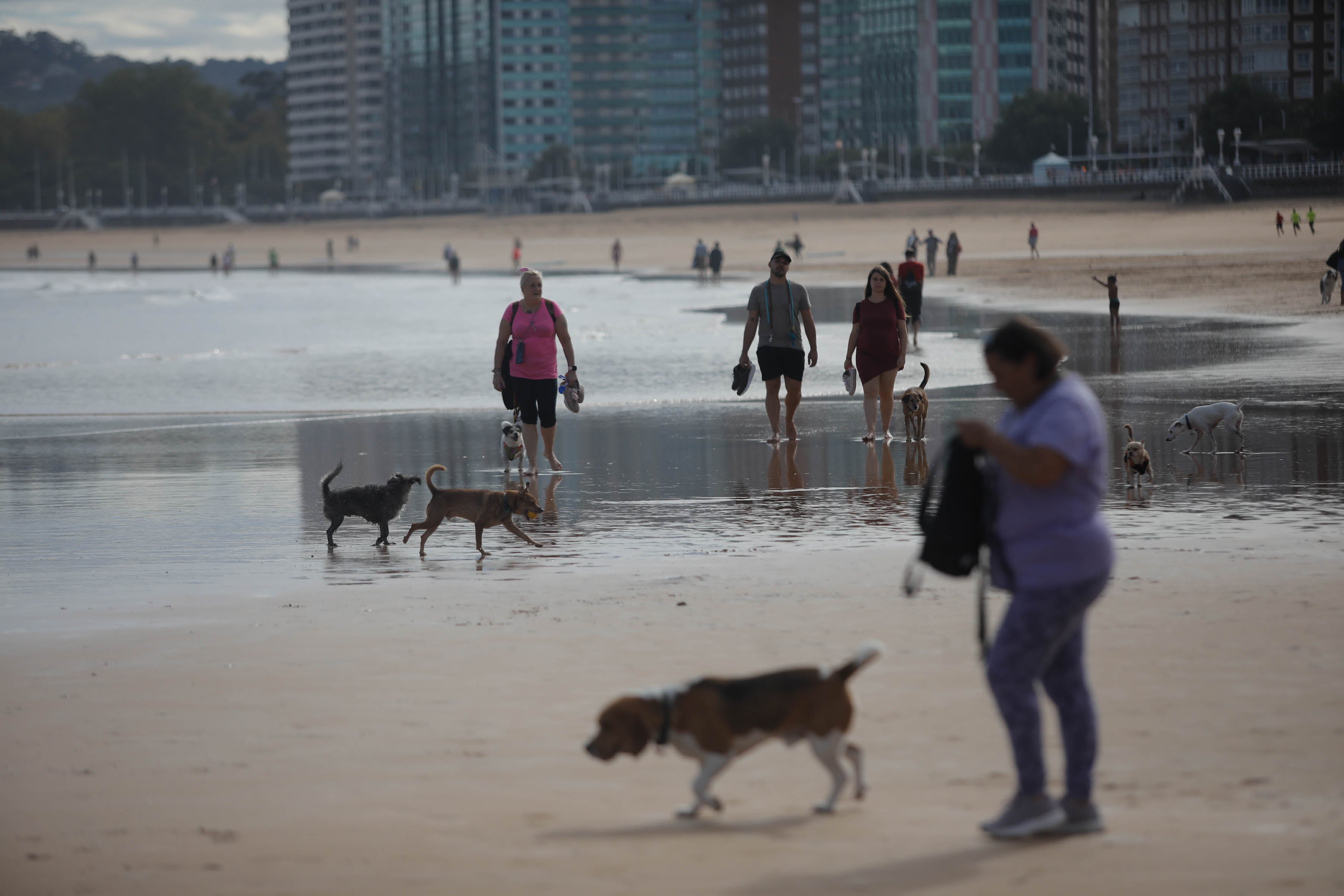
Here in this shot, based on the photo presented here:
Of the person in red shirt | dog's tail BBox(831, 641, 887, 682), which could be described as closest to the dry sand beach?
Result: dog's tail BBox(831, 641, 887, 682)

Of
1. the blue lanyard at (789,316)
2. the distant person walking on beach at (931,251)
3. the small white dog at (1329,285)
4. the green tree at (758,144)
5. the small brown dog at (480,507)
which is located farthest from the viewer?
the green tree at (758,144)

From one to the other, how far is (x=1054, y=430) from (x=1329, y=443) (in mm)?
9749

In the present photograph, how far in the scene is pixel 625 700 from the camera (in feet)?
15.1

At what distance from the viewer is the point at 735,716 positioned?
4496 mm

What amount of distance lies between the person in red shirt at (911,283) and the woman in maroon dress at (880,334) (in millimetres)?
6582

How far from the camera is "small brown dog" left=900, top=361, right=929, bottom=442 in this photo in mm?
13391

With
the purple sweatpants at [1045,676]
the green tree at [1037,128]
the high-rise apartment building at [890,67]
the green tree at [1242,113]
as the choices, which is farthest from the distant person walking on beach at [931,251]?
the high-rise apartment building at [890,67]

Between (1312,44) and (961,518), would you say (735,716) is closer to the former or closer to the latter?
(961,518)

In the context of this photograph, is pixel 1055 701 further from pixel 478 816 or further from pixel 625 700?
pixel 478 816

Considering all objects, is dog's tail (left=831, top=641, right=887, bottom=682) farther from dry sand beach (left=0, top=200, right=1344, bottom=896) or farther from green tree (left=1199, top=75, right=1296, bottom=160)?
green tree (left=1199, top=75, right=1296, bottom=160)

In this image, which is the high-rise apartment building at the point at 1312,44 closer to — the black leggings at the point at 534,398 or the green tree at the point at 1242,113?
the green tree at the point at 1242,113

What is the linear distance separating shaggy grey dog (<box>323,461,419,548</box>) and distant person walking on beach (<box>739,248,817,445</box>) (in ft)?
14.1

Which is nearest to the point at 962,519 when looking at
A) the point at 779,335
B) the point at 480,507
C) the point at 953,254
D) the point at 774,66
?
the point at 480,507

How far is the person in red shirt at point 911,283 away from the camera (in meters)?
20.5
